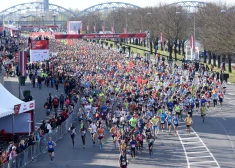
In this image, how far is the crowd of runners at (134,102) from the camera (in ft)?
81.5

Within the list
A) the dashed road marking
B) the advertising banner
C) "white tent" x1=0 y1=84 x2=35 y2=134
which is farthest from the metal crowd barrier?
the advertising banner

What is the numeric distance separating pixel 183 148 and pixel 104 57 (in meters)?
41.1

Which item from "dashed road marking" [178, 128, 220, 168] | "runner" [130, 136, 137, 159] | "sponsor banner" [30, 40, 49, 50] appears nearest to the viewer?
"dashed road marking" [178, 128, 220, 168]

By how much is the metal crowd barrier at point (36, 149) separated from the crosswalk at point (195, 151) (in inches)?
219

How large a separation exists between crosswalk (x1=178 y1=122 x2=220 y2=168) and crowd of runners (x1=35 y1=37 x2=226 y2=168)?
596 millimetres

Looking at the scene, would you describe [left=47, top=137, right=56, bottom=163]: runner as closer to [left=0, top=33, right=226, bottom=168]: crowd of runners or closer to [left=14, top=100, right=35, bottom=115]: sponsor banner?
[left=0, top=33, right=226, bottom=168]: crowd of runners

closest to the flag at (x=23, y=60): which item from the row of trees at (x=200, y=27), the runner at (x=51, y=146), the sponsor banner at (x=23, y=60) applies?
the sponsor banner at (x=23, y=60)

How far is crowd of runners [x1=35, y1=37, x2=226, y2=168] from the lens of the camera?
2483cm

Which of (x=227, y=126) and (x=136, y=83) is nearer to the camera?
(x=227, y=126)

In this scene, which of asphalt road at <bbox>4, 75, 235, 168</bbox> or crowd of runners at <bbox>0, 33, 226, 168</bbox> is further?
crowd of runners at <bbox>0, 33, 226, 168</bbox>

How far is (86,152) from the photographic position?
24.3 metres

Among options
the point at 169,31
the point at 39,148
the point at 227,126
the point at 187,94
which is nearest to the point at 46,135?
the point at 39,148

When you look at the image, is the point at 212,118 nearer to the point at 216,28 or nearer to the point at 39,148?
the point at 39,148

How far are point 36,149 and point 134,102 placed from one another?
11.1m
